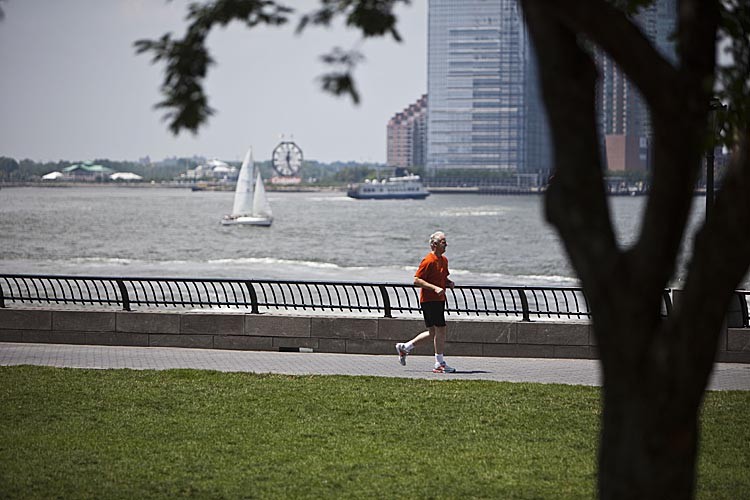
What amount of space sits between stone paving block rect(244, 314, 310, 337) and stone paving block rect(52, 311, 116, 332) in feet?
6.16

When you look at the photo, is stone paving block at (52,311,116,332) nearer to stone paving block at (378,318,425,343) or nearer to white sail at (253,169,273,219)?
stone paving block at (378,318,425,343)

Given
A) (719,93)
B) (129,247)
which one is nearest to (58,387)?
(719,93)

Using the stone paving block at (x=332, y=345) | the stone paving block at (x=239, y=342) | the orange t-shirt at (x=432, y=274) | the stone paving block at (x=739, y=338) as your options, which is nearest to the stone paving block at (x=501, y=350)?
the stone paving block at (x=332, y=345)

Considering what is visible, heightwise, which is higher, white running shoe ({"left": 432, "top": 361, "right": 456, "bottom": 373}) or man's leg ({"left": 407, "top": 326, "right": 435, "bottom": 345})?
man's leg ({"left": 407, "top": 326, "right": 435, "bottom": 345})

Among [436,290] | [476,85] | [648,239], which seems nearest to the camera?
[648,239]

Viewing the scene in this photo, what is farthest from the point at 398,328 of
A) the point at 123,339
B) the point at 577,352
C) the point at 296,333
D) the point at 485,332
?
the point at 123,339

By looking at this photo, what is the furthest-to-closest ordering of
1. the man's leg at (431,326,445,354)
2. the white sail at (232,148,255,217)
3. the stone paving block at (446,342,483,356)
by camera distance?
the white sail at (232,148,255,217) → the stone paving block at (446,342,483,356) → the man's leg at (431,326,445,354)

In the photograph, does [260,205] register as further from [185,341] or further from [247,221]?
[185,341]

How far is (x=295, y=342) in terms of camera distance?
1612 cm

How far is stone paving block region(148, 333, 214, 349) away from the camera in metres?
16.3

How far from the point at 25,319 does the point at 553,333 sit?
7.17 m

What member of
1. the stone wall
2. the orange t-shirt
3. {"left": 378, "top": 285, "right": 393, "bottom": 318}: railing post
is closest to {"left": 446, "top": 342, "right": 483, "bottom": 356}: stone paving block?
the stone wall

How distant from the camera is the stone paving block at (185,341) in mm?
16312

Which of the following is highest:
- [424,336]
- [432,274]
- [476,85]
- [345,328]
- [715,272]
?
[476,85]
